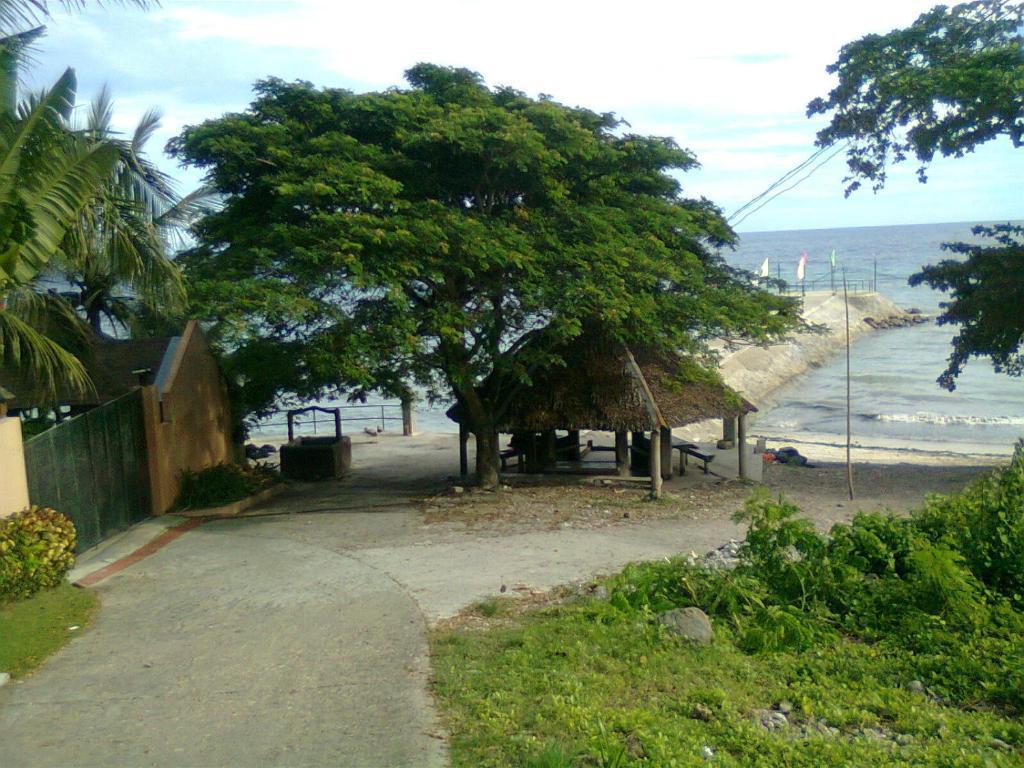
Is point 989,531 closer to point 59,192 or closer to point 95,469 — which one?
point 59,192

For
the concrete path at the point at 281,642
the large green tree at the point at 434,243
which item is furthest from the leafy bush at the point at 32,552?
the large green tree at the point at 434,243

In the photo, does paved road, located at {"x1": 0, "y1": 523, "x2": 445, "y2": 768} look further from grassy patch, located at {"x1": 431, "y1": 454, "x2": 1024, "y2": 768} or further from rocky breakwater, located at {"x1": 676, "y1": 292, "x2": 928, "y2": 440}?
rocky breakwater, located at {"x1": 676, "y1": 292, "x2": 928, "y2": 440}

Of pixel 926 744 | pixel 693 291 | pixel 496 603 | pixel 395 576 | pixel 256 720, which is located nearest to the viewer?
pixel 926 744

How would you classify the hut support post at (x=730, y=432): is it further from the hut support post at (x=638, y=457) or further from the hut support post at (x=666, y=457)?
the hut support post at (x=666, y=457)

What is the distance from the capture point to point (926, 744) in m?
6.23

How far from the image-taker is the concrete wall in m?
10.5

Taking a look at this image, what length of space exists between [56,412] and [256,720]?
46.5ft

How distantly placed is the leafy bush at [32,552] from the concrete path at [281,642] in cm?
Result: 64

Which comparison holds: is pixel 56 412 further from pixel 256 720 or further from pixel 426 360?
pixel 256 720

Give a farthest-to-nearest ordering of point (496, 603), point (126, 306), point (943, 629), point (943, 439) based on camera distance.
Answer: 1. point (943, 439)
2. point (126, 306)
3. point (496, 603)
4. point (943, 629)

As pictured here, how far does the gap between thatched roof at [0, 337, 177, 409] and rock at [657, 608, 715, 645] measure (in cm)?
1235

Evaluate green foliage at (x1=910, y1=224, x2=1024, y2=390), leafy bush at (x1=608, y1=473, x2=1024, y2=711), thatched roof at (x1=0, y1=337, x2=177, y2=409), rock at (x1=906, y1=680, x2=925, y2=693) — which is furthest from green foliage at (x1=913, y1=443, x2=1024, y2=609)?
thatched roof at (x1=0, y1=337, x2=177, y2=409)

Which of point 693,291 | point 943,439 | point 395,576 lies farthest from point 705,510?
point 943,439

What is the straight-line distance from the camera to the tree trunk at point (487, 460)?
18759 mm
